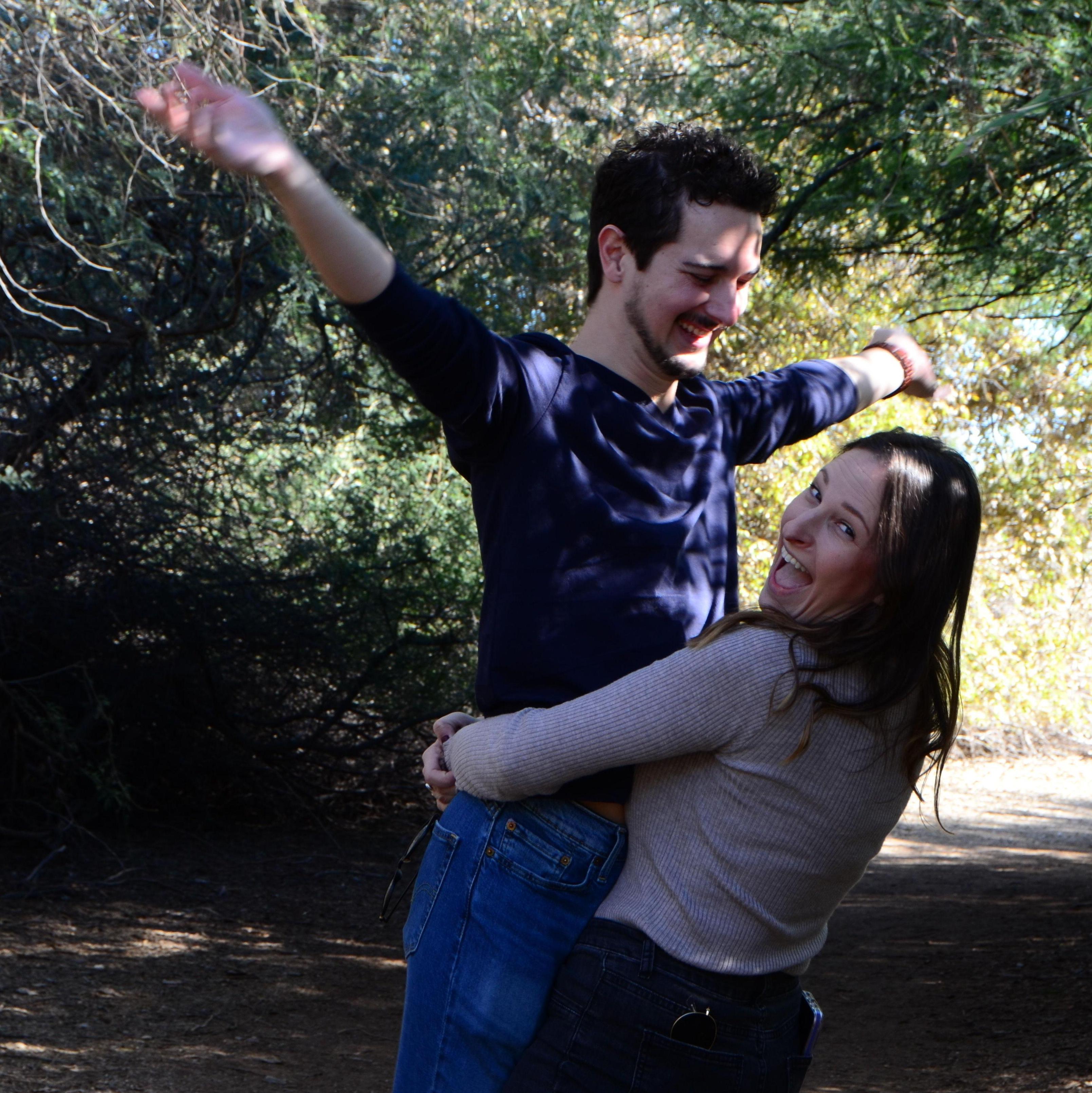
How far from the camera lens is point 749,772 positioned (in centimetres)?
147

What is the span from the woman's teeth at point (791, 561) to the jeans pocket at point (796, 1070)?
2.03 feet

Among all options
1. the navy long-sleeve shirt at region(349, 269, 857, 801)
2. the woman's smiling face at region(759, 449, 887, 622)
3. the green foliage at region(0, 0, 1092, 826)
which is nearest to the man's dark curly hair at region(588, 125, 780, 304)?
the navy long-sleeve shirt at region(349, 269, 857, 801)

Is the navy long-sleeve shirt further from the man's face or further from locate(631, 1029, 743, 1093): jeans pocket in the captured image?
locate(631, 1029, 743, 1093): jeans pocket

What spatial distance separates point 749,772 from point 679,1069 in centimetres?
36

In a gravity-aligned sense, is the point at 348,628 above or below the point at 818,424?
below

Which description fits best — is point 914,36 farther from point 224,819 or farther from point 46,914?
point 224,819

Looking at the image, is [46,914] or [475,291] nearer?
[46,914]

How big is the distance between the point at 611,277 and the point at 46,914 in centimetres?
502

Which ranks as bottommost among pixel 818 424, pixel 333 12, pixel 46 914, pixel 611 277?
pixel 46 914

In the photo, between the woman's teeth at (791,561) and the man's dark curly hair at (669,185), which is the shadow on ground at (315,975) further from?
the man's dark curly hair at (669,185)

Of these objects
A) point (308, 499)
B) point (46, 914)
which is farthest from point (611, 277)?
point (308, 499)

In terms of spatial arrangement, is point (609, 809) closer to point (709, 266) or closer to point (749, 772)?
point (749, 772)

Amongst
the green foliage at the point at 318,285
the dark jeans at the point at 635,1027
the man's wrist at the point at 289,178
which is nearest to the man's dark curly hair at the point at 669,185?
the man's wrist at the point at 289,178

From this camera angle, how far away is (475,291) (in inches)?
273
